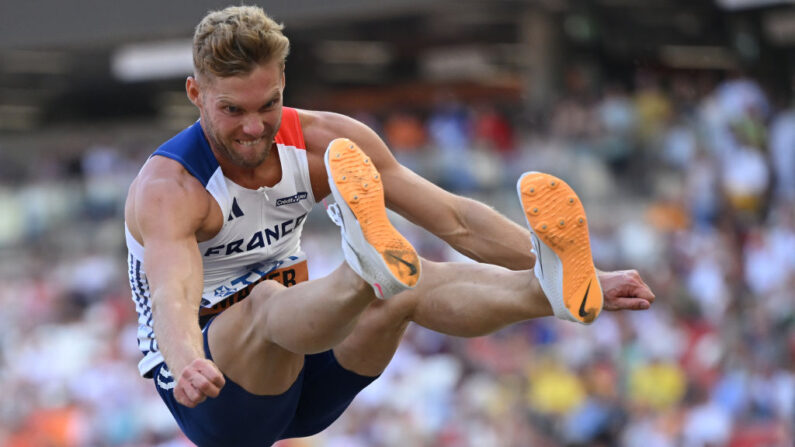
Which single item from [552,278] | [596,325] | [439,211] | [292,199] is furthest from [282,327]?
[596,325]

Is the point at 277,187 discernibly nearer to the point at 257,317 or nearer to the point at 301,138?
the point at 301,138

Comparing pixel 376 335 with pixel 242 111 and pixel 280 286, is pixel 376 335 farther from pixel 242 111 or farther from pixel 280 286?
pixel 242 111

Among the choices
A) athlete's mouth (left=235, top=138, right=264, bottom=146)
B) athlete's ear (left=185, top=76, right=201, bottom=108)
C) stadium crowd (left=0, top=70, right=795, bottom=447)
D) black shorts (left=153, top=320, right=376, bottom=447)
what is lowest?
stadium crowd (left=0, top=70, right=795, bottom=447)

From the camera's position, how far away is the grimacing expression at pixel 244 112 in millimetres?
4113

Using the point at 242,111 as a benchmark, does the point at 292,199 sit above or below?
below

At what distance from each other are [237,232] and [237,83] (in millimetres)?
652

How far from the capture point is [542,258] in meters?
4.00

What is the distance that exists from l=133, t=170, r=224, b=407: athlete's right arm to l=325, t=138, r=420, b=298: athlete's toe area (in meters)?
0.58

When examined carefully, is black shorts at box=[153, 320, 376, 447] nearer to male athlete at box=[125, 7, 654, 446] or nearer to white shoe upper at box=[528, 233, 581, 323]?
male athlete at box=[125, 7, 654, 446]

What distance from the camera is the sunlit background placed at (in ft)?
30.6

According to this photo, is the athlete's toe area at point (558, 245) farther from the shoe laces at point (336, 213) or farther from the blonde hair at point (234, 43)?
the blonde hair at point (234, 43)

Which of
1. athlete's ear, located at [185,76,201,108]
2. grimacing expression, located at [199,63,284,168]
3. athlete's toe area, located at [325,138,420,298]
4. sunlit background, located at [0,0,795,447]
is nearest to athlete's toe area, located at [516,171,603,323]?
athlete's toe area, located at [325,138,420,298]

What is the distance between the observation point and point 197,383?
3578mm

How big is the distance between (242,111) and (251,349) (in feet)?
3.07
